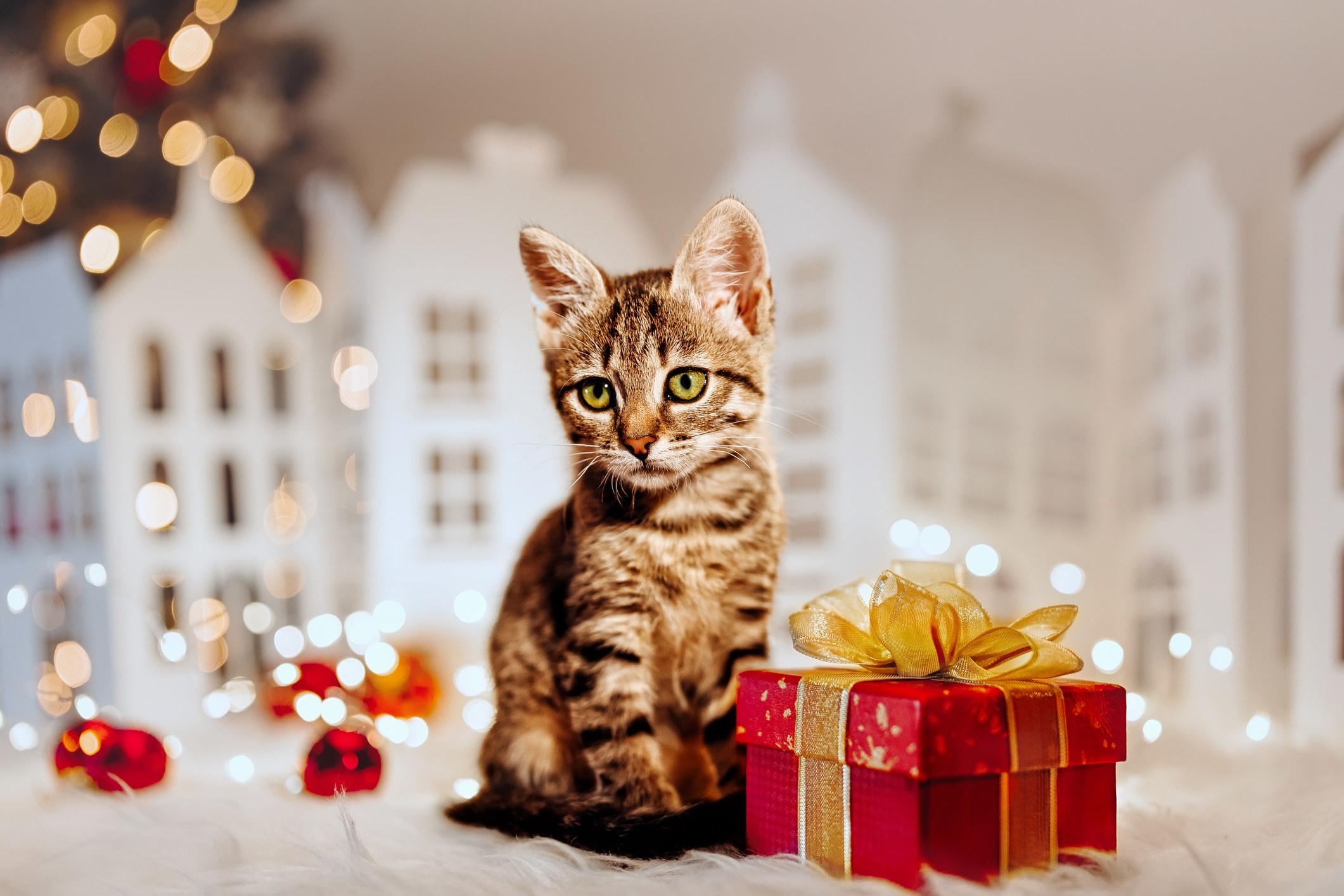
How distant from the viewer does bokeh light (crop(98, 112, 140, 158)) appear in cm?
172

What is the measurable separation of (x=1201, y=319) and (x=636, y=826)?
1.24m

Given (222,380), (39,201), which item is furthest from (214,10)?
(222,380)

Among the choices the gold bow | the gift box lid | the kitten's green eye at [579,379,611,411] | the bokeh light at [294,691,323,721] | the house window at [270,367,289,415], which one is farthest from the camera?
the house window at [270,367,289,415]

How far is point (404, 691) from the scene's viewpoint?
1.61 m

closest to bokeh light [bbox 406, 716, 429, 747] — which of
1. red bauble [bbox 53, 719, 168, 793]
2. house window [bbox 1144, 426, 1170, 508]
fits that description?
red bauble [bbox 53, 719, 168, 793]

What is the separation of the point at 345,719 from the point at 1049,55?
4.97 ft

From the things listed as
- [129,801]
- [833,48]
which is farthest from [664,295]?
[833,48]

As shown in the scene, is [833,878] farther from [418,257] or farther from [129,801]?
[418,257]

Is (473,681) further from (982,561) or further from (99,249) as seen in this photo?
(99,249)

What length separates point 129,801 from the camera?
1.10 m

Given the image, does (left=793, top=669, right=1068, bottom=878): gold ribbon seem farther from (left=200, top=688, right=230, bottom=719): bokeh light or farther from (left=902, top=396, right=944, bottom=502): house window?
(left=200, top=688, right=230, bottom=719): bokeh light

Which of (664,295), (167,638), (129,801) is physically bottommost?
→ (129,801)

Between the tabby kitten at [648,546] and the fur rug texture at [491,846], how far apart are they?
63mm

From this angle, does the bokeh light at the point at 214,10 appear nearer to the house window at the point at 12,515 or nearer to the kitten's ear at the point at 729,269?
the house window at the point at 12,515
